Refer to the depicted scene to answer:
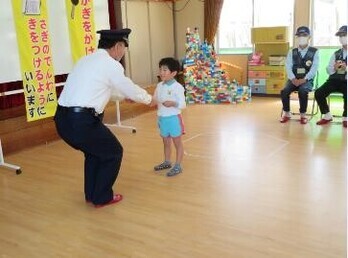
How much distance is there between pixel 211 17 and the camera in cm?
765

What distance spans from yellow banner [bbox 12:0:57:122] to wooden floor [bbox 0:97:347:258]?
21.8 inches

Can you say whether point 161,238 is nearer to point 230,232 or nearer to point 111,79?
point 230,232

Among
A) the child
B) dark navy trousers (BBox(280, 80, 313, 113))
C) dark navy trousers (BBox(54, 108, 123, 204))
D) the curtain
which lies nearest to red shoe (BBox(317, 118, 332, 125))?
dark navy trousers (BBox(280, 80, 313, 113))

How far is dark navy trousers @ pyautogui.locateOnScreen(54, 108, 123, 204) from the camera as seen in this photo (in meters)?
2.75

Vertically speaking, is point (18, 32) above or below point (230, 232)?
above

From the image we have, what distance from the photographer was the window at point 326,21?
272 inches

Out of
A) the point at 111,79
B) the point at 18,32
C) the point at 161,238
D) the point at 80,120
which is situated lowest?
the point at 161,238

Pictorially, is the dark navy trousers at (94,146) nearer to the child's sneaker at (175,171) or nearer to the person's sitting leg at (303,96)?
the child's sneaker at (175,171)

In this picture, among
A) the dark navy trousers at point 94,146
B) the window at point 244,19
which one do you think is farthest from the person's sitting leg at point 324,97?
the dark navy trousers at point 94,146

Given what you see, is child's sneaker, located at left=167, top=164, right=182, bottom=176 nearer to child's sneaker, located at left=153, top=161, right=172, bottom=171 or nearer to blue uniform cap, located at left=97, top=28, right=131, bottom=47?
child's sneaker, located at left=153, top=161, right=172, bottom=171

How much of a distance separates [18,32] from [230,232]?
292 cm

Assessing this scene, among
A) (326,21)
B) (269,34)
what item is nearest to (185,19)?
(269,34)

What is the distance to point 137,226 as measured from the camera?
2.68 metres

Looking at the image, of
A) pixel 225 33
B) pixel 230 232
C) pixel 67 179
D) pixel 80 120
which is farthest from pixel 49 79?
pixel 225 33
